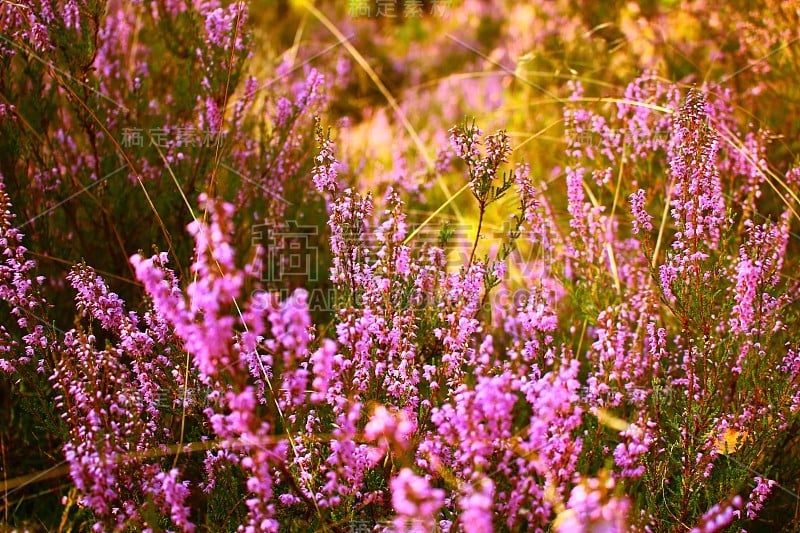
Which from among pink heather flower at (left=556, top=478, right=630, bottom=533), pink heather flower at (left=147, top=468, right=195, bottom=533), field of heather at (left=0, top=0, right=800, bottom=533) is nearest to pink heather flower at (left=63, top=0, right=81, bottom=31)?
field of heather at (left=0, top=0, right=800, bottom=533)

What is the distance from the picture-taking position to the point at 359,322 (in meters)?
1.96

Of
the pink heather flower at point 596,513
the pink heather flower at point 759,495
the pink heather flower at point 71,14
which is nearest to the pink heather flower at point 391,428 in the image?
the pink heather flower at point 596,513

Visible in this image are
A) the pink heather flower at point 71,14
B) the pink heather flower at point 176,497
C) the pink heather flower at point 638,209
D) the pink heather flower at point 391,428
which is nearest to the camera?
the pink heather flower at point 391,428

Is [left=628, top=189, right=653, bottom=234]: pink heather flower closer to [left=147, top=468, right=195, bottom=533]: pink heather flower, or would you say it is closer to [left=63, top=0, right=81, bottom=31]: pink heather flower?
[left=147, top=468, right=195, bottom=533]: pink heather flower

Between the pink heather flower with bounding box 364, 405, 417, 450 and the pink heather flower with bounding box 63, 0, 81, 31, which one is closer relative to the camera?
the pink heather flower with bounding box 364, 405, 417, 450

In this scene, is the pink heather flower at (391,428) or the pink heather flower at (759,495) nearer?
the pink heather flower at (391,428)

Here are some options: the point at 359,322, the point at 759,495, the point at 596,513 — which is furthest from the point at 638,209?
the point at 596,513

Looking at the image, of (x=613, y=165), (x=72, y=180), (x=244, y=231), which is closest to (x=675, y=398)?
(x=613, y=165)

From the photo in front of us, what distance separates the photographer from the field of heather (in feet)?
5.96

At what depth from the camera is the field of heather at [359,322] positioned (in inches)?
71.5

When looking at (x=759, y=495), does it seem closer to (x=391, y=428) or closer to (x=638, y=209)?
(x=638, y=209)

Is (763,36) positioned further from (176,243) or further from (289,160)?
(176,243)

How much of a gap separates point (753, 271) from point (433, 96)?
561cm

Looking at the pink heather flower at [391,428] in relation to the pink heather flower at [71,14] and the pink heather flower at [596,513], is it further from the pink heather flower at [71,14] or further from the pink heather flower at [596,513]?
the pink heather flower at [71,14]
